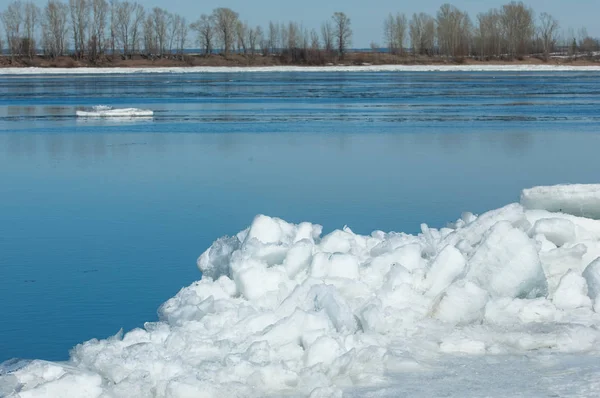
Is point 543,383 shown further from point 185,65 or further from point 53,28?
point 53,28

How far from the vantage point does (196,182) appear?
10914mm

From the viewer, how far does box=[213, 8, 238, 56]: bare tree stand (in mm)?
86812

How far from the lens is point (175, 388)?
163 inches

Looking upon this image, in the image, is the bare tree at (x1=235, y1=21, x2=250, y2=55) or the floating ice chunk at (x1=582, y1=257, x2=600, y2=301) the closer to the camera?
the floating ice chunk at (x1=582, y1=257, x2=600, y2=301)

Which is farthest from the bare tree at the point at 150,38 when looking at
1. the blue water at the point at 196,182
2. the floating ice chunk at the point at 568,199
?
the floating ice chunk at the point at 568,199

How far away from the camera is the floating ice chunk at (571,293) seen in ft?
17.6

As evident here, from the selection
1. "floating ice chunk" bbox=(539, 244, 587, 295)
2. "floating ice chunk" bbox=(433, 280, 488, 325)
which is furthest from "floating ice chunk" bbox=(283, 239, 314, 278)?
"floating ice chunk" bbox=(539, 244, 587, 295)

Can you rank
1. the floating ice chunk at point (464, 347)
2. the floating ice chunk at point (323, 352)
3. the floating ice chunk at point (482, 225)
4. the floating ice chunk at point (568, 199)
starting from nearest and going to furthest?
the floating ice chunk at point (323, 352) → the floating ice chunk at point (464, 347) → the floating ice chunk at point (482, 225) → the floating ice chunk at point (568, 199)

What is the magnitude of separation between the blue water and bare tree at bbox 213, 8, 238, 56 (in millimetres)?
64635

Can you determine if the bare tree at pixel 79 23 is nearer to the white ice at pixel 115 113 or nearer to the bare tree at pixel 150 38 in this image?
the bare tree at pixel 150 38

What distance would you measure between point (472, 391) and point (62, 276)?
11.3 ft

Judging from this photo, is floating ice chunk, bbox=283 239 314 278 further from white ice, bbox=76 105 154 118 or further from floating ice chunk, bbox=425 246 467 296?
white ice, bbox=76 105 154 118

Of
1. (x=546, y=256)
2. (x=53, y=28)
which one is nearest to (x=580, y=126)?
(x=546, y=256)

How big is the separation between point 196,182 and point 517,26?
3115 inches
